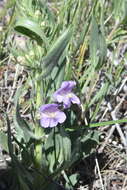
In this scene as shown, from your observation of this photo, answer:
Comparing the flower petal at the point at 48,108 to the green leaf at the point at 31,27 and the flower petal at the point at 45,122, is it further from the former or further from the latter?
the green leaf at the point at 31,27

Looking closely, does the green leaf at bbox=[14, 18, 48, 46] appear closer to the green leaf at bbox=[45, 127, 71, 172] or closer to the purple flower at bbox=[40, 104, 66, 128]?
the purple flower at bbox=[40, 104, 66, 128]

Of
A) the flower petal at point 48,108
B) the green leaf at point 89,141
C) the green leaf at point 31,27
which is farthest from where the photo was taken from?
the green leaf at point 89,141

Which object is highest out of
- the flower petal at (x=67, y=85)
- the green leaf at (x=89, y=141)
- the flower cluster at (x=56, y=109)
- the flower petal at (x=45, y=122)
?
the flower petal at (x=67, y=85)

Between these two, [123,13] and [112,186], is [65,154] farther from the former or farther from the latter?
[123,13]

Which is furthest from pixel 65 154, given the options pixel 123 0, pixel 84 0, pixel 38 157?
pixel 123 0

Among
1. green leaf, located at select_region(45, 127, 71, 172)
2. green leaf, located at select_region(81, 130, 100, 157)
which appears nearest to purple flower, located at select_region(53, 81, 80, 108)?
green leaf, located at select_region(45, 127, 71, 172)

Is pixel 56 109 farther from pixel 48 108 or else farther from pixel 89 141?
pixel 89 141

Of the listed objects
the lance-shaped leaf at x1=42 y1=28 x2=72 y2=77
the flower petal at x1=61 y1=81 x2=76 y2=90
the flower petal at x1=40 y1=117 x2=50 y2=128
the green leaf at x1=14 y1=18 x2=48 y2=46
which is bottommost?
the flower petal at x1=40 y1=117 x2=50 y2=128

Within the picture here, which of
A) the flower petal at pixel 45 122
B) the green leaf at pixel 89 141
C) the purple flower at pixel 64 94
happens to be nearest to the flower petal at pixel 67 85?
the purple flower at pixel 64 94
